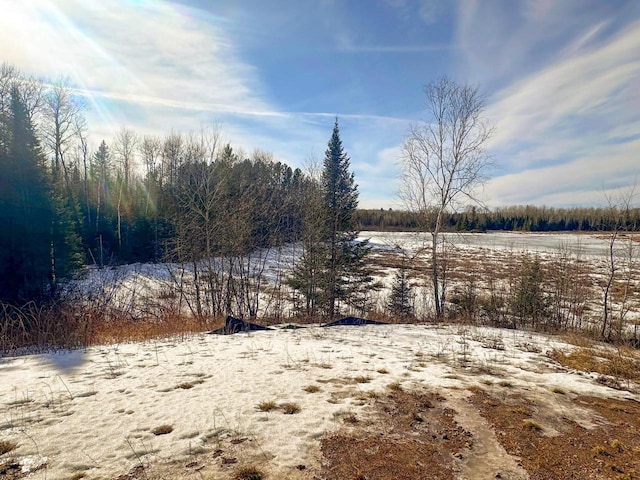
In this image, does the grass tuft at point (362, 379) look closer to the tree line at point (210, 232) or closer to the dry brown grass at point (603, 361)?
the dry brown grass at point (603, 361)

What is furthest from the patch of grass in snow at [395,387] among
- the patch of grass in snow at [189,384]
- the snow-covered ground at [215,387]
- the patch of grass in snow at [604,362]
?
the patch of grass in snow at [604,362]

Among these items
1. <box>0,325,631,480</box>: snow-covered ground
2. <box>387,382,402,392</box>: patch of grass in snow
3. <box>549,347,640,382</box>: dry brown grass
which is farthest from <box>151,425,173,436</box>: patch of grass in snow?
<box>549,347,640,382</box>: dry brown grass

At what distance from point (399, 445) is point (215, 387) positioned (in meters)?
2.39

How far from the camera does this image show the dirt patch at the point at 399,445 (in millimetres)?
2510

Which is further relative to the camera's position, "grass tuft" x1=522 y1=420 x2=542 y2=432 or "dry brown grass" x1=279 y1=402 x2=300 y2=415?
"dry brown grass" x1=279 y1=402 x2=300 y2=415

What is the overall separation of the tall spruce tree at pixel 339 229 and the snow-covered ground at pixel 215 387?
8.17 metres

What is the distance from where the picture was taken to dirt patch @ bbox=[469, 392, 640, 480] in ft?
8.52

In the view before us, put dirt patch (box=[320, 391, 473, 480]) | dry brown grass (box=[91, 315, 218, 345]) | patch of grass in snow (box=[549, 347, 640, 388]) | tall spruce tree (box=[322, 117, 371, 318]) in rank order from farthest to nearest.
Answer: tall spruce tree (box=[322, 117, 371, 318]) < dry brown grass (box=[91, 315, 218, 345]) < patch of grass in snow (box=[549, 347, 640, 388]) < dirt patch (box=[320, 391, 473, 480])

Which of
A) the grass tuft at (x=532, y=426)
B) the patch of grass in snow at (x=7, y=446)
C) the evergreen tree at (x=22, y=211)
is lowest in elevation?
the grass tuft at (x=532, y=426)

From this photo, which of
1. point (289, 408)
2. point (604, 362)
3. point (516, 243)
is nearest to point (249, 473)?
point (289, 408)

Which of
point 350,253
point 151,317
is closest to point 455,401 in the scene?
point 151,317

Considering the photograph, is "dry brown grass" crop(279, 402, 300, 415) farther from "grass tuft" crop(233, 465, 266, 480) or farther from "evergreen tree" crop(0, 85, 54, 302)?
"evergreen tree" crop(0, 85, 54, 302)

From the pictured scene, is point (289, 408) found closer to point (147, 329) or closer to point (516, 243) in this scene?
point (147, 329)

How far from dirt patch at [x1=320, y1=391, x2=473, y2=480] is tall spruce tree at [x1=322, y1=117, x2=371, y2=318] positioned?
11.5 meters
